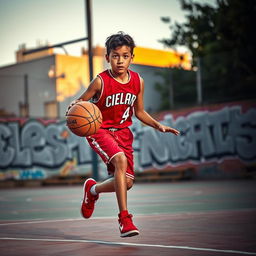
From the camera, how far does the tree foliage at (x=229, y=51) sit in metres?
24.8

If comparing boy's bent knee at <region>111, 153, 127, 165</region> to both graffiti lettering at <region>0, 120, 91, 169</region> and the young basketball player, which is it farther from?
graffiti lettering at <region>0, 120, 91, 169</region>

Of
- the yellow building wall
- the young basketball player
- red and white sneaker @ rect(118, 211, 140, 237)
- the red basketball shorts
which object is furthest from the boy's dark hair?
the yellow building wall

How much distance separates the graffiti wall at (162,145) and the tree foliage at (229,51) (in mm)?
873

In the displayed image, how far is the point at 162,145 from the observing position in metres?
27.2

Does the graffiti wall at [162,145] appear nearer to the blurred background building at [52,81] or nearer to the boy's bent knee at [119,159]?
the blurred background building at [52,81]

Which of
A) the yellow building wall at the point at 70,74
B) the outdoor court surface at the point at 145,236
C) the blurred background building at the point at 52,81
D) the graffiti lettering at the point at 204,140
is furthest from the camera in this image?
the yellow building wall at the point at 70,74

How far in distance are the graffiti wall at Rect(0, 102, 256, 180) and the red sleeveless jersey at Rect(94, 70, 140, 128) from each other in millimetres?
17857

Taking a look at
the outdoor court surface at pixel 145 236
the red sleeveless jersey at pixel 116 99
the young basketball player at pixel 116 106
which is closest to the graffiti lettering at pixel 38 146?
the outdoor court surface at pixel 145 236

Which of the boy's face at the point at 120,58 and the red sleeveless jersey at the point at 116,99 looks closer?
the boy's face at the point at 120,58

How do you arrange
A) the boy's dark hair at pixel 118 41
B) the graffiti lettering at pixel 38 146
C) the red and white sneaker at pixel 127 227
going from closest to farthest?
the red and white sneaker at pixel 127 227 < the boy's dark hair at pixel 118 41 < the graffiti lettering at pixel 38 146

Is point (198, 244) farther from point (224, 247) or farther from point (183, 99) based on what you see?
point (183, 99)

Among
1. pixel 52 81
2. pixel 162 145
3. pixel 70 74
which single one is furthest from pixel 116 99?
pixel 70 74

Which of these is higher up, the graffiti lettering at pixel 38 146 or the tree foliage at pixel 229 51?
the tree foliage at pixel 229 51

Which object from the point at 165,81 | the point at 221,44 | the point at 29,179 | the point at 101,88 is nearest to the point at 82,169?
the point at 29,179
